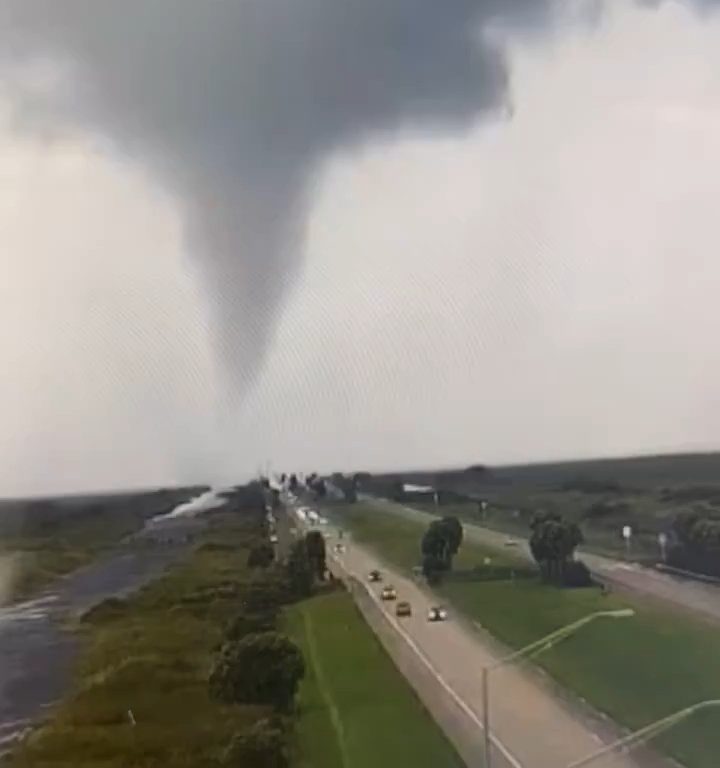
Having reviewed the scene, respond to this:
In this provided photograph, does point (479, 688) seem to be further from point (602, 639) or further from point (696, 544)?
point (696, 544)

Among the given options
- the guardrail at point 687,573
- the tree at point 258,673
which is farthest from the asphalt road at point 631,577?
the tree at point 258,673

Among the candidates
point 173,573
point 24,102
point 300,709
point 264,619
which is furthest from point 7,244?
point 300,709

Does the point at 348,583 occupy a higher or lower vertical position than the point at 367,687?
higher

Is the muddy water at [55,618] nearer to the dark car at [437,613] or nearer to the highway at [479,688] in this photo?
the highway at [479,688]

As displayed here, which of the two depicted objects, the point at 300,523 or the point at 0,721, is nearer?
the point at 0,721

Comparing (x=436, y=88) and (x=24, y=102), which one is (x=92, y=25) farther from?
(x=436, y=88)

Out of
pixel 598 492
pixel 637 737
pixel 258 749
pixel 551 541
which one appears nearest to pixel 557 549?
pixel 551 541
